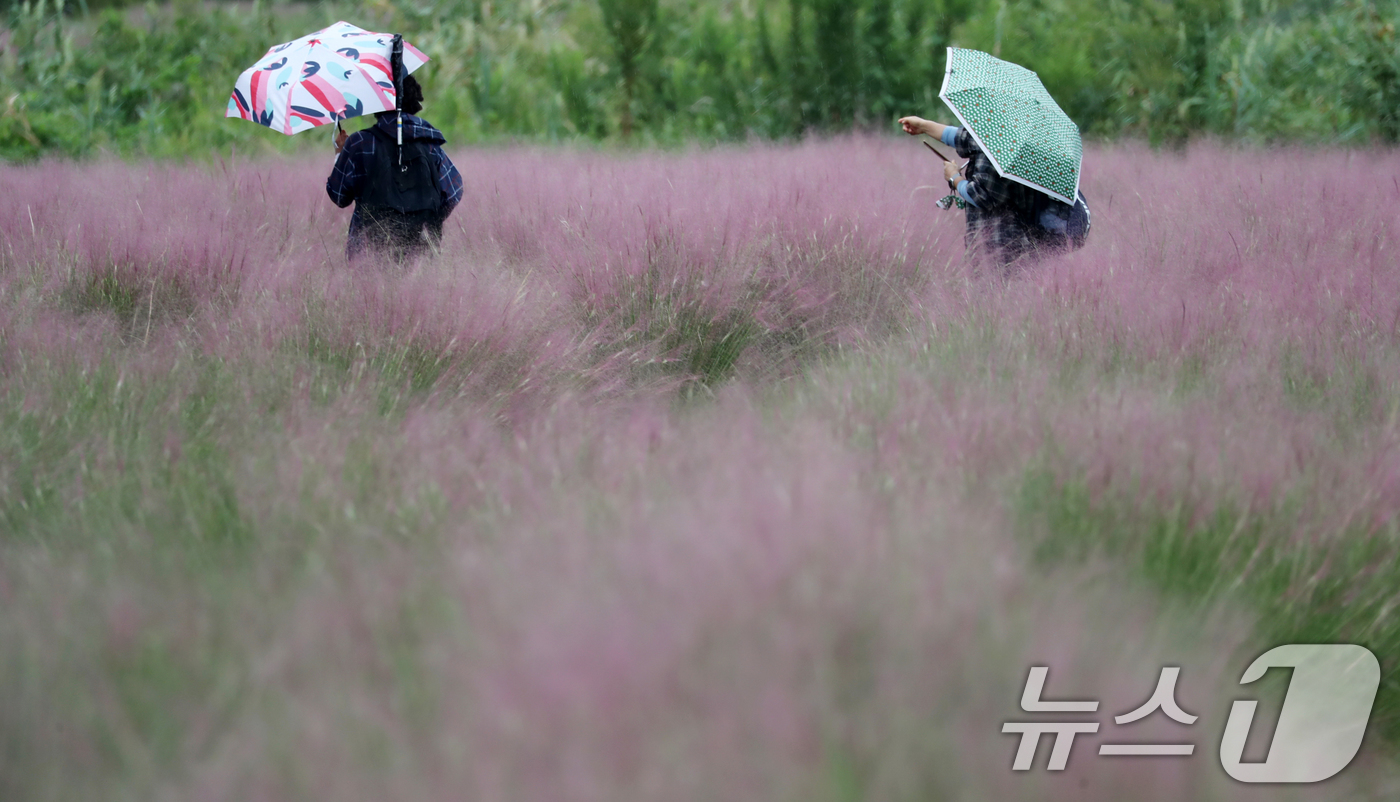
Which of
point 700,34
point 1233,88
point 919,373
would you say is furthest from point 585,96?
point 919,373

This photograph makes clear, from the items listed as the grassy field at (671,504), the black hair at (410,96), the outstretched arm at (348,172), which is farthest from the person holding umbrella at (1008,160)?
the outstretched arm at (348,172)

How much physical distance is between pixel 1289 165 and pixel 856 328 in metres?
3.79

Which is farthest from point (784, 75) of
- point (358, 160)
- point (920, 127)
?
point (358, 160)

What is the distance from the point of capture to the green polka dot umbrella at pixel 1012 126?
148 inches

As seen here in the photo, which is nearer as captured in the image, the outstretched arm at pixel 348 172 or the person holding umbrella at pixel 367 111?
the person holding umbrella at pixel 367 111

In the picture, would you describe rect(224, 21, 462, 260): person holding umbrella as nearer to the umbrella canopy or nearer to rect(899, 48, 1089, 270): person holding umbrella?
the umbrella canopy

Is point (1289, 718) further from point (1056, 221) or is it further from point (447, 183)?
point (447, 183)

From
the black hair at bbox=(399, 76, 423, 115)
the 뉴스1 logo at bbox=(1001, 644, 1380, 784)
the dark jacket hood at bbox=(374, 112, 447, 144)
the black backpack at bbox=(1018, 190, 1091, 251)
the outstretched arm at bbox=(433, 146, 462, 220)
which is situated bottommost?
the 뉴스1 logo at bbox=(1001, 644, 1380, 784)

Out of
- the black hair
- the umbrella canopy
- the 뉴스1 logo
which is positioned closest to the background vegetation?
the umbrella canopy

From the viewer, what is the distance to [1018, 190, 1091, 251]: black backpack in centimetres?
418

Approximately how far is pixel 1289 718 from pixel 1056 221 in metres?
2.72

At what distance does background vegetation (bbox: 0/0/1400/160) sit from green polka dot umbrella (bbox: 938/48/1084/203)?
14.5 feet

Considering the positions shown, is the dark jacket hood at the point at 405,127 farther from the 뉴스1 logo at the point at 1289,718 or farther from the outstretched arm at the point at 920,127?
the 뉴스1 logo at the point at 1289,718

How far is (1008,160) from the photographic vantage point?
148 inches
